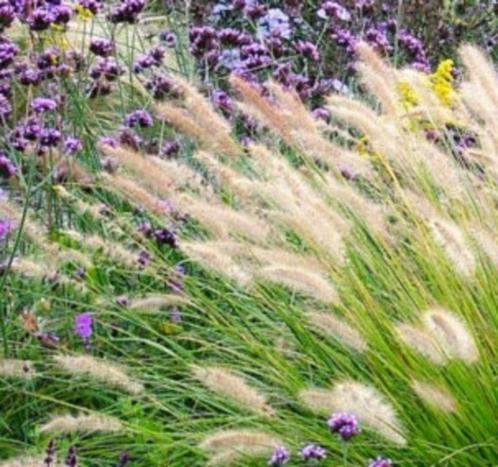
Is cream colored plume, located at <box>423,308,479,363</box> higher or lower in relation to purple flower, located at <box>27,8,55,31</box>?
lower

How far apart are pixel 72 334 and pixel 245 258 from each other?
0.48 meters

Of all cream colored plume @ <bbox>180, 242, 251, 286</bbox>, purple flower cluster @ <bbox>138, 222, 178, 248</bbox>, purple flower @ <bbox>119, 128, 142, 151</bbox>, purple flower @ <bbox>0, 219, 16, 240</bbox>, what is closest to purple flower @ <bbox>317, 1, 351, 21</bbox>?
Result: purple flower @ <bbox>119, 128, 142, 151</bbox>

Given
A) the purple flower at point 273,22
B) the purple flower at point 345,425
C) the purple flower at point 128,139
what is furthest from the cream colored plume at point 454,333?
the purple flower at point 273,22

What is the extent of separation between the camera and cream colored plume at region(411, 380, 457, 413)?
227 centimetres

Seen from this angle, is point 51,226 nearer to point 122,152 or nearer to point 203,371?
point 122,152

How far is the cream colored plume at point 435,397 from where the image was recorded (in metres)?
2.27

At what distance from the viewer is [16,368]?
2.69 m

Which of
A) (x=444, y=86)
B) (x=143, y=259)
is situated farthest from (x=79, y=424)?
(x=444, y=86)

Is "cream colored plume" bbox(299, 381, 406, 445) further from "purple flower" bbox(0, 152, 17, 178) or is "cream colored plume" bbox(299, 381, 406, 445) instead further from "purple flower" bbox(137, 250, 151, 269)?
"purple flower" bbox(0, 152, 17, 178)

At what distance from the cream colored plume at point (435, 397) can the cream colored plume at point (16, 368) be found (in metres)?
0.78

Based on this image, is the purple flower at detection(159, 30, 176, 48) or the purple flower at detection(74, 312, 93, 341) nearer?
the purple flower at detection(74, 312, 93, 341)

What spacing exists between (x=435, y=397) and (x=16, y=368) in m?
0.92

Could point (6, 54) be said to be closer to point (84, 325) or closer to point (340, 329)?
point (84, 325)

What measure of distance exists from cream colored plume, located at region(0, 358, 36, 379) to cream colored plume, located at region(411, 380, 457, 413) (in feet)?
2.57
